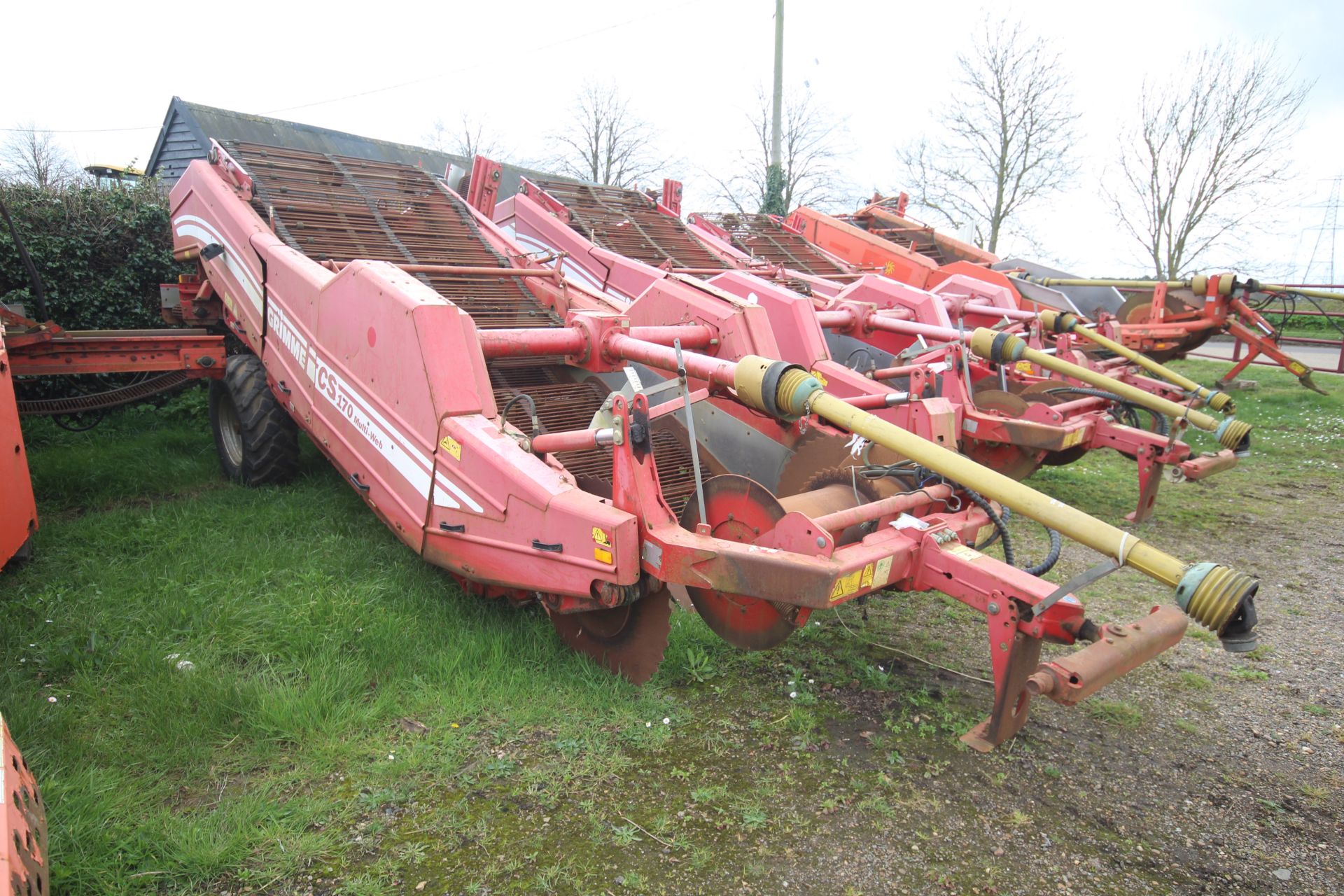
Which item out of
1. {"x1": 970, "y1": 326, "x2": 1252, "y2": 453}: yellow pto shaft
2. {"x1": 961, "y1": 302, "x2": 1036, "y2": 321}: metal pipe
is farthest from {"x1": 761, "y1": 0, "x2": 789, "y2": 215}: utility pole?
{"x1": 970, "y1": 326, "x2": 1252, "y2": 453}: yellow pto shaft

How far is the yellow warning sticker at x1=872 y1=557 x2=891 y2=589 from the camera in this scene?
8.58 feet

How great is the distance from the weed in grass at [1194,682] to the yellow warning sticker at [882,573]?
1.75 meters

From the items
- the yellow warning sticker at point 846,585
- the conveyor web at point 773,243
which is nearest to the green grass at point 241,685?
the yellow warning sticker at point 846,585

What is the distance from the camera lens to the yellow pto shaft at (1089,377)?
4.10 metres

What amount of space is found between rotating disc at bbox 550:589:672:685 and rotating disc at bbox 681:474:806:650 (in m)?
0.16

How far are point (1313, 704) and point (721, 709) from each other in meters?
2.38

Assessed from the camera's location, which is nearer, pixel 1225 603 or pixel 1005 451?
pixel 1225 603

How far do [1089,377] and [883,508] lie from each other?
188cm

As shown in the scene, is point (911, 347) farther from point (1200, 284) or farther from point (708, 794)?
point (1200, 284)

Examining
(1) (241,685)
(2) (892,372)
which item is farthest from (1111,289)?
(1) (241,685)

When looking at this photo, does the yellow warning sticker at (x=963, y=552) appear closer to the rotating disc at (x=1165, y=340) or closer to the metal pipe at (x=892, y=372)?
the metal pipe at (x=892, y=372)

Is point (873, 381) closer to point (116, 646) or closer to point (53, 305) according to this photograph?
point (116, 646)

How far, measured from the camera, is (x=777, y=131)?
15008mm

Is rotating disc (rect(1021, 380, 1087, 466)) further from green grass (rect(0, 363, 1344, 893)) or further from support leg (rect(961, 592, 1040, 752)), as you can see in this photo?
support leg (rect(961, 592, 1040, 752))
